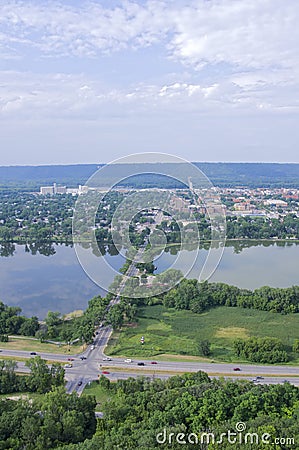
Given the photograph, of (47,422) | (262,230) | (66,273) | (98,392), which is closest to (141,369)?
(98,392)

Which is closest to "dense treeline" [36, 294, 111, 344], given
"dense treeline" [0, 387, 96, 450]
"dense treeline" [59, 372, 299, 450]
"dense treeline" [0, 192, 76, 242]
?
"dense treeline" [59, 372, 299, 450]

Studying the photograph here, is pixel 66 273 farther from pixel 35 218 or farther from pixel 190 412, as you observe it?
pixel 35 218

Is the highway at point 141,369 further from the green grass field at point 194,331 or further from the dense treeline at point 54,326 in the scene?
the dense treeline at point 54,326

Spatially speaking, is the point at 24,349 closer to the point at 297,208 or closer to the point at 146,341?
the point at 146,341

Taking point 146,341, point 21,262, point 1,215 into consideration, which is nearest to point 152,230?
point 146,341

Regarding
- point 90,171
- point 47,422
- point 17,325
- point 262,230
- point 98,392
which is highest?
point 90,171
